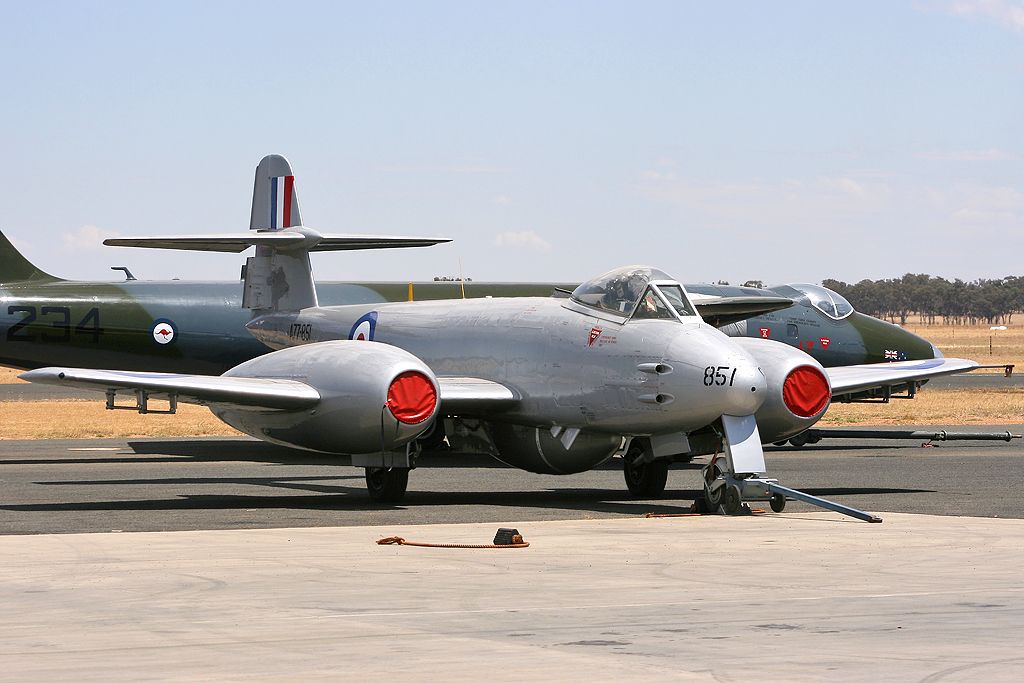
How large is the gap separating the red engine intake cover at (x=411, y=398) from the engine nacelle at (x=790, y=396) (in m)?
3.99

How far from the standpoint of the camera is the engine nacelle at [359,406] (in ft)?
59.6

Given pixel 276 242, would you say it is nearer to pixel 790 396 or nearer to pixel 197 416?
pixel 790 396

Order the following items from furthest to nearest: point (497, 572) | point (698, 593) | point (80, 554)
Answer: point (80, 554), point (497, 572), point (698, 593)

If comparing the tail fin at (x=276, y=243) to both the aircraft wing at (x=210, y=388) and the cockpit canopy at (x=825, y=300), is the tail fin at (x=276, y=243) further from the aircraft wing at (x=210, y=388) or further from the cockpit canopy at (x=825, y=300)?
the cockpit canopy at (x=825, y=300)

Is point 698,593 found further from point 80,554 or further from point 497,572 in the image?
point 80,554

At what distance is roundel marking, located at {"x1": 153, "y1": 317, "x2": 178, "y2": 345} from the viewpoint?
1347 inches

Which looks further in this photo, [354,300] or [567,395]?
[354,300]

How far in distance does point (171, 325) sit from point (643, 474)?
55.8 feet

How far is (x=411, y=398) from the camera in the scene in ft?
60.2

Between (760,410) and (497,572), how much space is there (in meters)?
7.60

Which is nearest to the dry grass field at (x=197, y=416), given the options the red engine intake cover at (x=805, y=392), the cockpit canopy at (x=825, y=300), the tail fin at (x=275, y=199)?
the cockpit canopy at (x=825, y=300)

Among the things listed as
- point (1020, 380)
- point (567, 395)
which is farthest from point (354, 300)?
point (1020, 380)

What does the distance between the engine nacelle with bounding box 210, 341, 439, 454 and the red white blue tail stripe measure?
1027cm

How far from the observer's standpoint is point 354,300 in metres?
37.9
